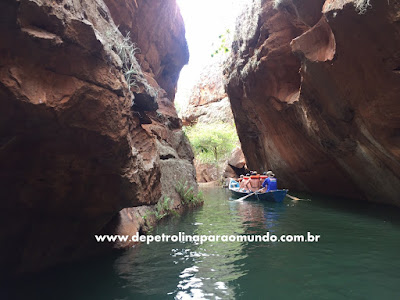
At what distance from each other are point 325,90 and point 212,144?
2382 centimetres

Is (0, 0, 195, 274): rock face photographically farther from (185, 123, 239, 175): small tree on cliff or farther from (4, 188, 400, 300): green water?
(185, 123, 239, 175): small tree on cliff

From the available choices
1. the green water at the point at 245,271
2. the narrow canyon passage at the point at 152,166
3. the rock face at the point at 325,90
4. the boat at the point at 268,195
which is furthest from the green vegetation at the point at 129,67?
the boat at the point at 268,195

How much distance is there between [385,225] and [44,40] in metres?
7.89

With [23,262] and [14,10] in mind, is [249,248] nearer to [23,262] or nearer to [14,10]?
[23,262]

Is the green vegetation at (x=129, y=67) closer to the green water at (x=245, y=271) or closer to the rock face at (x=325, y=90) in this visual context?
the green water at (x=245, y=271)

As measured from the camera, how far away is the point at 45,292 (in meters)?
3.54

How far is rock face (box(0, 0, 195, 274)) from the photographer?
105 inches

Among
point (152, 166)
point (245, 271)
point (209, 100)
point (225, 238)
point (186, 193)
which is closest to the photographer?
point (245, 271)

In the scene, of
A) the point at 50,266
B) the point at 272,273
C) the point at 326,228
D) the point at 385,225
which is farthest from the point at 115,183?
the point at 385,225

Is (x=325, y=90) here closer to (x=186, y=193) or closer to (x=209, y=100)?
(x=186, y=193)

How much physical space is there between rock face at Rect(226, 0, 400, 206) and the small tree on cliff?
15.1 metres

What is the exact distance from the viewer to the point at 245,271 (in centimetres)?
421

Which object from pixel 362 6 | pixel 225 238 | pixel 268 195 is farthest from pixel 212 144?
pixel 362 6

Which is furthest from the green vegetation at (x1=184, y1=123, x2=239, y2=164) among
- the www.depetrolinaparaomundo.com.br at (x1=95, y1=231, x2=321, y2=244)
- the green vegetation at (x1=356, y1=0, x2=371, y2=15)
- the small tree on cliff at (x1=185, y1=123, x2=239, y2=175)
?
the green vegetation at (x1=356, y1=0, x2=371, y2=15)
